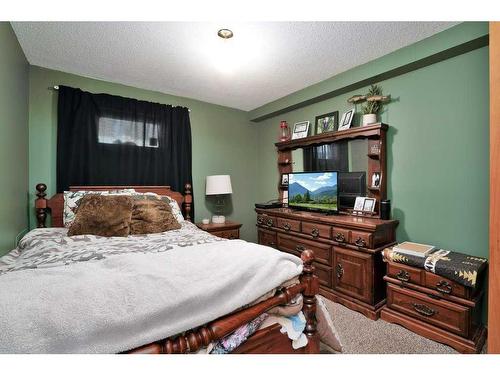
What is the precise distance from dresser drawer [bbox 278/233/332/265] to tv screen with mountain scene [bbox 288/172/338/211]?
44cm

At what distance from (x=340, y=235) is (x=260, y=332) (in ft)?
4.90

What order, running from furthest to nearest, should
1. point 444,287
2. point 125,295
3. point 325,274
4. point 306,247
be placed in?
1. point 306,247
2. point 325,274
3. point 444,287
4. point 125,295

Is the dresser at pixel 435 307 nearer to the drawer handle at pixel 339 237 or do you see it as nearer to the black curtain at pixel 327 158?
the drawer handle at pixel 339 237

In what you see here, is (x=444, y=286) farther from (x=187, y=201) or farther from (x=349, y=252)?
(x=187, y=201)

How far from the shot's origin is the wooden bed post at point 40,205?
2.38m

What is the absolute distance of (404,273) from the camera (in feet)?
6.30

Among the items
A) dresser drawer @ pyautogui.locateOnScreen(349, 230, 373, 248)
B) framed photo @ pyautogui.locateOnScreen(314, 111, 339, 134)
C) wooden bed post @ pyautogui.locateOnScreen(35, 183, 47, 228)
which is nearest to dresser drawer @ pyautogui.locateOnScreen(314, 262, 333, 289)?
dresser drawer @ pyautogui.locateOnScreen(349, 230, 373, 248)

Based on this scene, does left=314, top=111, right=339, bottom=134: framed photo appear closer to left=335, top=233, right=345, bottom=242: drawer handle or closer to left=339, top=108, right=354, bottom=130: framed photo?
left=339, top=108, right=354, bottom=130: framed photo

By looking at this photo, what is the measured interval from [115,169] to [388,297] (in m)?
3.14

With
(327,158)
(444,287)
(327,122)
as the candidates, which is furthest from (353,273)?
(327,122)

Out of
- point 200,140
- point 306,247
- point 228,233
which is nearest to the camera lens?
point 306,247

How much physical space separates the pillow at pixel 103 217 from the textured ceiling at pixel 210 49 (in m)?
1.35
